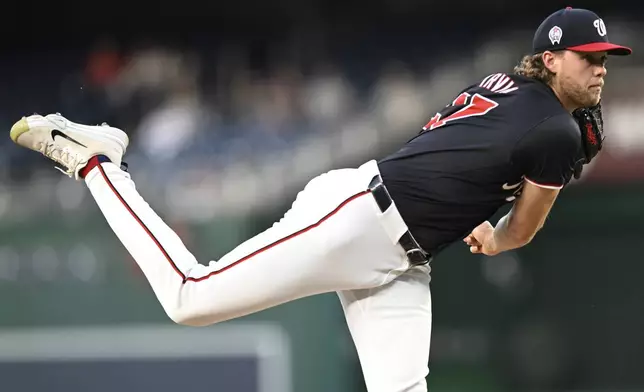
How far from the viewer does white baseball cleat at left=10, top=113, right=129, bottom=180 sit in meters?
2.57

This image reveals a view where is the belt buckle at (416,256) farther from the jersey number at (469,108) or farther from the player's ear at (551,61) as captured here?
the player's ear at (551,61)

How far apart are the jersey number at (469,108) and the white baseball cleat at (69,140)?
33.9 inches

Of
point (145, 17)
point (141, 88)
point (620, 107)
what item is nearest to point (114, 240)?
point (141, 88)

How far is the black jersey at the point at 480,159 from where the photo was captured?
2.19 m

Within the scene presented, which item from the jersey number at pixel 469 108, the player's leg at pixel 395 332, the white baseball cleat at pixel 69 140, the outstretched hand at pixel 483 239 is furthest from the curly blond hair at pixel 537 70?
the white baseball cleat at pixel 69 140

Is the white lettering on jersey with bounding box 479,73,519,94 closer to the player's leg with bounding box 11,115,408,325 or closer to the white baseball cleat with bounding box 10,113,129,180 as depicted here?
the player's leg with bounding box 11,115,408,325

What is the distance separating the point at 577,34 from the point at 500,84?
21 centimetres

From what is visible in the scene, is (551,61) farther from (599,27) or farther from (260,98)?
(260,98)

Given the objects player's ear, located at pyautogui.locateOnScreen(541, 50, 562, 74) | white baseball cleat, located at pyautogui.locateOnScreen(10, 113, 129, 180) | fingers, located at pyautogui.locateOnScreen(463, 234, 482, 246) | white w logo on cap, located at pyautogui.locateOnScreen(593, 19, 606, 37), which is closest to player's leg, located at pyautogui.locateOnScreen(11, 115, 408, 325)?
white baseball cleat, located at pyautogui.locateOnScreen(10, 113, 129, 180)

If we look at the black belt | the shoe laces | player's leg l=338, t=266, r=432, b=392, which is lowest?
player's leg l=338, t=266, r=432, b=392

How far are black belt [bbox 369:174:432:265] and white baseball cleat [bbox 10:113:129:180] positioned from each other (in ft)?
2.44

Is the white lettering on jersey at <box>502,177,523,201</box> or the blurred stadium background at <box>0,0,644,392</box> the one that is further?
the blurred stadium background at <box>0,0,644,392</box>

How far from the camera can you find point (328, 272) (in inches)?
89.0

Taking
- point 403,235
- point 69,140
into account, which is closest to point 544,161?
point 403,235
